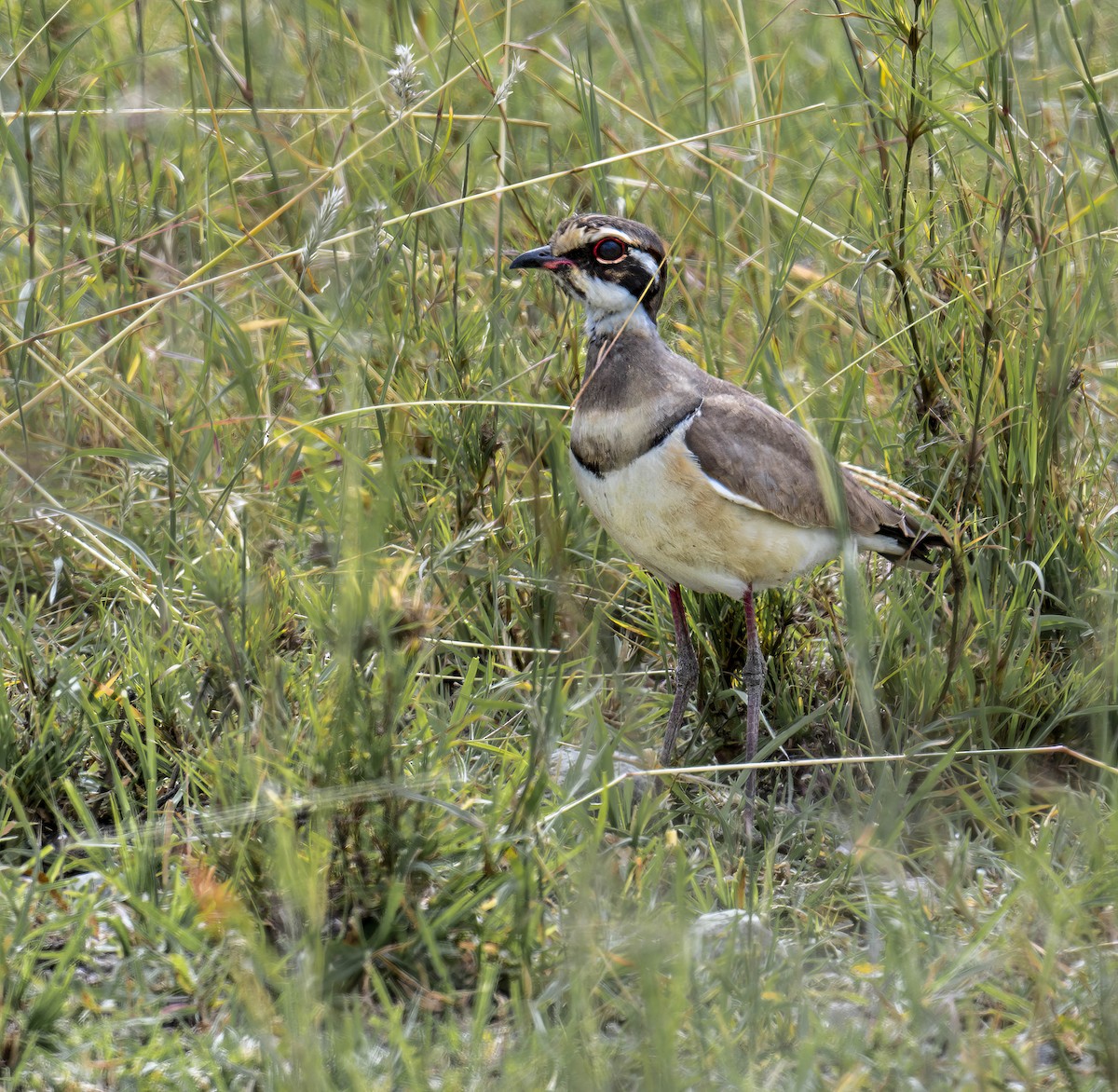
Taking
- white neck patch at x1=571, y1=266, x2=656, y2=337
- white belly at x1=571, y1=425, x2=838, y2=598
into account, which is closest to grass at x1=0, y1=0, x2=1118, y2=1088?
white belly at x1=571, y1=425, x2=838, y2=598

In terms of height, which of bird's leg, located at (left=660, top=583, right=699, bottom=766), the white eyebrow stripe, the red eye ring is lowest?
bird's leg, located at (left=660, top=583, right=699, bottom=766)

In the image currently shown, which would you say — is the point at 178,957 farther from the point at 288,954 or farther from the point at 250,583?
the point at 250,583

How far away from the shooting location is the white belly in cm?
391

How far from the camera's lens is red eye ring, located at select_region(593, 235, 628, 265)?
164 inches

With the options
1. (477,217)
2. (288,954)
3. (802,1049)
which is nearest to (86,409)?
(477,217)

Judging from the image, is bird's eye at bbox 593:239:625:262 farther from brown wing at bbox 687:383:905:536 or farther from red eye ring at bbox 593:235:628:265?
brown wing at bbox 687:383:905:536

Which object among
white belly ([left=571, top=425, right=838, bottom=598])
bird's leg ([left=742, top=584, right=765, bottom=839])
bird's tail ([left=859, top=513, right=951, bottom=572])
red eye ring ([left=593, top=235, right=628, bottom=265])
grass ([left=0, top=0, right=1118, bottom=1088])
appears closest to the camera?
grass ([left=0, top=0, right=1118, bottom=1088])

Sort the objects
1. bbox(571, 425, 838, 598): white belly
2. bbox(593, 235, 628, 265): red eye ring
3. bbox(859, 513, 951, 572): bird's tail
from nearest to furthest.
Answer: bbox(571, 425, 838, 598): white belly
bbox(593, 235, 628, 265): red eye ring
bbox(859, 513, 951, 572): bird's tail

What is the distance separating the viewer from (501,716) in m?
4.07

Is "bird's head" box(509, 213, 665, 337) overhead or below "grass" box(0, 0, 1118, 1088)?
overhead

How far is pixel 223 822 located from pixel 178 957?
294 millimetres

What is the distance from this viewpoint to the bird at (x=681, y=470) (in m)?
3.93

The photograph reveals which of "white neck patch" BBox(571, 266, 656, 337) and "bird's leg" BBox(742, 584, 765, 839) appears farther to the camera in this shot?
"white neck patch" BBox(571, 266, 656, 337)

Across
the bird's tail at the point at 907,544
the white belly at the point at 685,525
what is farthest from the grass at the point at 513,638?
the white belly at the point at 685,525
